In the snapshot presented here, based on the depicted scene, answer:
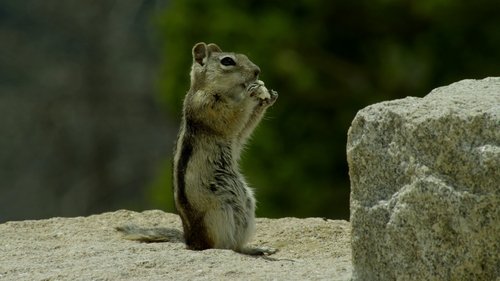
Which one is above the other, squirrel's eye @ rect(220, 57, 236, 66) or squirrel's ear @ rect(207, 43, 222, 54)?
squirrel's ear @ rect(207, 43, 222, 54)

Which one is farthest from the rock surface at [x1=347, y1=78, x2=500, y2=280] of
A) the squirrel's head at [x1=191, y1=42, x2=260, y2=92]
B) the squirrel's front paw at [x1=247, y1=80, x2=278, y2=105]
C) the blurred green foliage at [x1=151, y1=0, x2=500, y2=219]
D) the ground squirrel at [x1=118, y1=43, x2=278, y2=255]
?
the blurred green foliage at [x1=151, y1=0, x2=500, y2=219]

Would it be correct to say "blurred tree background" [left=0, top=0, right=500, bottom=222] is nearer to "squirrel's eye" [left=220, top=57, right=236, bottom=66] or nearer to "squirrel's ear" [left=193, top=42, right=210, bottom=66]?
"squirrel's ear" [left=193, top=42, right=210, bottom=66]

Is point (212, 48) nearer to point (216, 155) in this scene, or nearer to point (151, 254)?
point (216, 155)

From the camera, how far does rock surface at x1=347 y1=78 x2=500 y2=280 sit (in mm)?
6391

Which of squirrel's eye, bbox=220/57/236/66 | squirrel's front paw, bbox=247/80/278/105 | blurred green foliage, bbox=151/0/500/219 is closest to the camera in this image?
squirrel's front paw, bbox=247/80/278/105

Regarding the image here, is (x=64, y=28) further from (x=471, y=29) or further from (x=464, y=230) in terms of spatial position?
(x=464, y=230)

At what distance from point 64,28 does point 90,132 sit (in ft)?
6.14

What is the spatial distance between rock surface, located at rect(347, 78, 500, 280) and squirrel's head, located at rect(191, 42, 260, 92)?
276 centimetres

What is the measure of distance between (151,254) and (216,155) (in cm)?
99

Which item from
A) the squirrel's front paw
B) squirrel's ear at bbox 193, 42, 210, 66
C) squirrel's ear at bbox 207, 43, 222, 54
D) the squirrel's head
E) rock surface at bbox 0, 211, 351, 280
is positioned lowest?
Result: rock surface at bbox 0, 211, 351, 280

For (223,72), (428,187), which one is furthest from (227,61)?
(428,187)

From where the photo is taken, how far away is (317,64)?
17219 mm

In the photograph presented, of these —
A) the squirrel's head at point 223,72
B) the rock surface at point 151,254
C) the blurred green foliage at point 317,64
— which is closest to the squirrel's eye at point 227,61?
the squirrel's head at point 223,72

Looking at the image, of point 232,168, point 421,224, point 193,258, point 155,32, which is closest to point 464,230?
point 421,224
